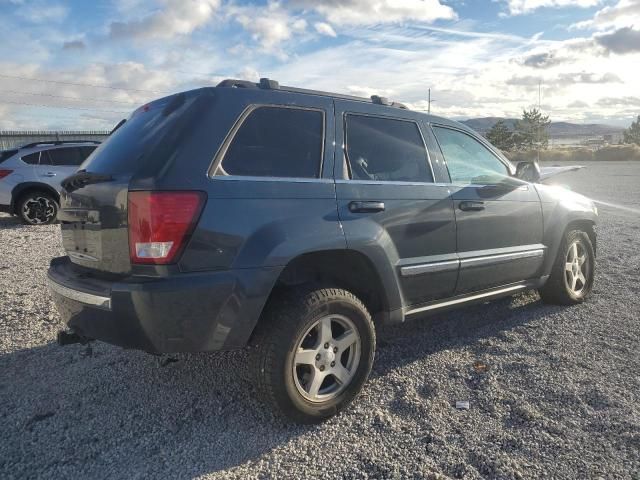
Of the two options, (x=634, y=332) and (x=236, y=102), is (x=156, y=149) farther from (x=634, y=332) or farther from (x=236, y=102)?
(x=634, y=332)

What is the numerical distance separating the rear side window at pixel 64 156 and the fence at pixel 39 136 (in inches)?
362

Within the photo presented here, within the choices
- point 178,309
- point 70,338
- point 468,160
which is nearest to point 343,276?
point 178,309

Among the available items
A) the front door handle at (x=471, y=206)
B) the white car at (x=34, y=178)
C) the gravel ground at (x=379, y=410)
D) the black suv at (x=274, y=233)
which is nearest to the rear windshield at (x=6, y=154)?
the white car at (x=34, y=178)

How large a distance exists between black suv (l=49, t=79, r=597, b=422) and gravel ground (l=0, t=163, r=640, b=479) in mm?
333

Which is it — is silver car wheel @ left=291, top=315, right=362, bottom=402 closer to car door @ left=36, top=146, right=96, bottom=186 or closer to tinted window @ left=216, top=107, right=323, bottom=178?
tinted window @ left=216, top=107, right=323, bottom=178

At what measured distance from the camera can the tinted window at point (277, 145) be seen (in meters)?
2.79

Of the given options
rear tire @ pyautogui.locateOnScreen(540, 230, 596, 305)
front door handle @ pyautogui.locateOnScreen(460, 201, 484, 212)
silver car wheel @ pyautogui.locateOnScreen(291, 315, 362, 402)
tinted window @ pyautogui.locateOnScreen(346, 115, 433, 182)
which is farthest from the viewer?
rear tire @ pyautogui.locateOnScreen(540, 230, 596, 305)

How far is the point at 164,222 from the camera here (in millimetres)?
2506

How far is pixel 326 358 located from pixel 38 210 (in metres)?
9.69

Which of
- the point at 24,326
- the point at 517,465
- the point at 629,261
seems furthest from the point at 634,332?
the point at 24,326

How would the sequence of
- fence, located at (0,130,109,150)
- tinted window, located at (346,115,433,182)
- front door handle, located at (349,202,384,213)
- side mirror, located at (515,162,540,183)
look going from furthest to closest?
1. fence, located at (0,130,109,150)
2. side mirror, located at (515,162,540,183)
3. tinted window, located at (346,115,433,182)
4. front door handle, located at (349,202,384,213)

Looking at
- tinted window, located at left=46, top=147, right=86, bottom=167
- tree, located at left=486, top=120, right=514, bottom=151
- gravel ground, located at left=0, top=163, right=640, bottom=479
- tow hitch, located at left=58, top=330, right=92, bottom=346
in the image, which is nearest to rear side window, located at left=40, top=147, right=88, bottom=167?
tinted window, located at left=46, top=147, right=86, bottom=167

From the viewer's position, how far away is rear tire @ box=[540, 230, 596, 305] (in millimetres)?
4801

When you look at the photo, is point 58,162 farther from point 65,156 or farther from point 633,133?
point 633,133
